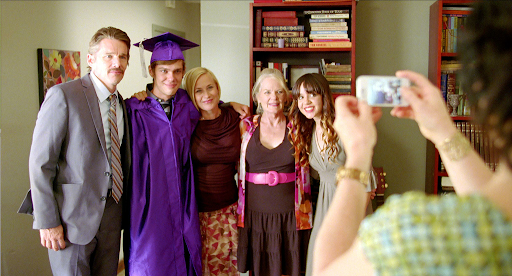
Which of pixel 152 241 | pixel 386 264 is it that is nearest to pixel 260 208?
pixel 152 241

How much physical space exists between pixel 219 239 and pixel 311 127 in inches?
35.0

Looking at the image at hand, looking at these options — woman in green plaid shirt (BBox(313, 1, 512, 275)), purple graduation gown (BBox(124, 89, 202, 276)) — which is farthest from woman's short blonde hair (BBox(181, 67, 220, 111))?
woman in green plaid shirt (BBox(313, 1, 512, 275))

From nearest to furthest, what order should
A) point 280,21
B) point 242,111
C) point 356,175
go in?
point 356,175, point 242,111, point 280,21

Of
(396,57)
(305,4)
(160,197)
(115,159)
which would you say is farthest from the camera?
(396,57)

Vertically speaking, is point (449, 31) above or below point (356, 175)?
above

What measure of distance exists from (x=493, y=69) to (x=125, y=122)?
1853 mm

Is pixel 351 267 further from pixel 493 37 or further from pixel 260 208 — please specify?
pixel 260 208

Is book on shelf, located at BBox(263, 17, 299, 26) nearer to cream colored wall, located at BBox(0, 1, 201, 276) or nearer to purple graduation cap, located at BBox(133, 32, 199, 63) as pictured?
purple graduation cap, located at BBox(133, 32, 199, 63)

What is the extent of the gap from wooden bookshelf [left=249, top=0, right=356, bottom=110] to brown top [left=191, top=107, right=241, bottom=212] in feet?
1.48

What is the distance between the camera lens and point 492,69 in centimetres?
53

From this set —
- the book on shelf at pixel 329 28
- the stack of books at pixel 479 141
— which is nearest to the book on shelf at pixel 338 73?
the book on shelf at pixel 329 28

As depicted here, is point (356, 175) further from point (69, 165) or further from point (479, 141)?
point (479, 141)

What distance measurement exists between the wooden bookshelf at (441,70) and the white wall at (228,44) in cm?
137

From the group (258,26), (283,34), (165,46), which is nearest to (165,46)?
(165,46)
